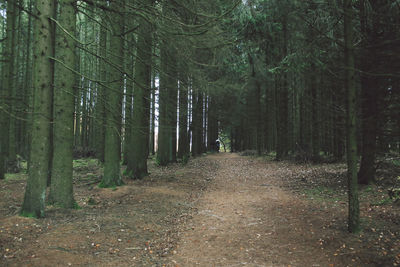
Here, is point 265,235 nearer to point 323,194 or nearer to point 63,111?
Answer: point 323,194

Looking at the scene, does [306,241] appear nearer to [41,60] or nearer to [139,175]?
[41,60]

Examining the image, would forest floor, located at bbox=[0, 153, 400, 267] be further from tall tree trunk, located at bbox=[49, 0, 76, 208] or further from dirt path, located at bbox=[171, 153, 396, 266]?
tall tree trunk, located at bbox=[49, 0, 76, 208]

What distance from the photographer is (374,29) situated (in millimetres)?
8508

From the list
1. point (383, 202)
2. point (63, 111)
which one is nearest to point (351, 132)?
point (383, 202)

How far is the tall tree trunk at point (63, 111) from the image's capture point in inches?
237

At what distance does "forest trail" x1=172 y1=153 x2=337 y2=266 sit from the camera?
173 inches

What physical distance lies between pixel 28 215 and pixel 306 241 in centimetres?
539

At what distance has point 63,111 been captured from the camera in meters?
6.05

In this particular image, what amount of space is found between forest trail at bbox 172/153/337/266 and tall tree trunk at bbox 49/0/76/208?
9.84 ft

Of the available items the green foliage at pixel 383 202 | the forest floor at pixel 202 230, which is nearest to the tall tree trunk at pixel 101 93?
the forest floor at pixel 202 230

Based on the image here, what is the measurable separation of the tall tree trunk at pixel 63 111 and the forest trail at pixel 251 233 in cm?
300

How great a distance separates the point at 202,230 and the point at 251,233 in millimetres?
1039

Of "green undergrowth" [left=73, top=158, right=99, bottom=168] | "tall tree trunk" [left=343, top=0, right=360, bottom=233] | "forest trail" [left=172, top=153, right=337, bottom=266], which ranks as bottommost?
"forest trail" [left=172, top=153, right=337, bottom=266]

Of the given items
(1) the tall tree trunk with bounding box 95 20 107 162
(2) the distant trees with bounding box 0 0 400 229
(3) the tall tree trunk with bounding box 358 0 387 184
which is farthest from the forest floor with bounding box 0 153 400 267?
(1) the tall tree trunk with bounding box 95 20 107 162
